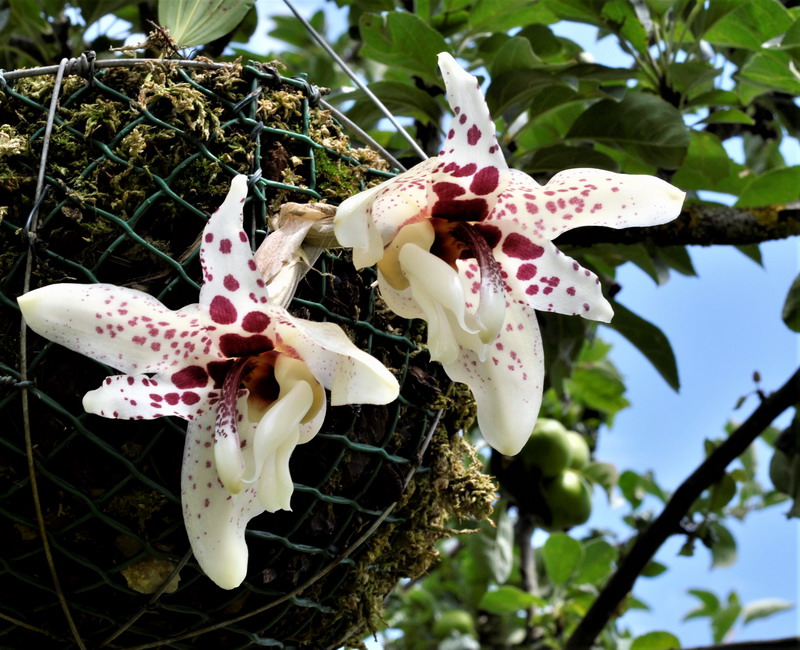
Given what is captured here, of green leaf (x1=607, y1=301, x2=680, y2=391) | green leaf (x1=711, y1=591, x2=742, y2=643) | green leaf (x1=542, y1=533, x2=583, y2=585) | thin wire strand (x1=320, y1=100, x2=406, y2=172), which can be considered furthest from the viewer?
green leaf (x1=711, y1=591, x2=742, y2=643)

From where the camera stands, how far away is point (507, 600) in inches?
67.6

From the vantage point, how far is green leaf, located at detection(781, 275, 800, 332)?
1.25 metres

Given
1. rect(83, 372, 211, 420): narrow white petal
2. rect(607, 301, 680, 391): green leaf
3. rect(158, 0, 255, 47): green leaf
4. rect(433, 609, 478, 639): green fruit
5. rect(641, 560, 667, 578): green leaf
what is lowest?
rect(433, 609, 478, 639): green fruit

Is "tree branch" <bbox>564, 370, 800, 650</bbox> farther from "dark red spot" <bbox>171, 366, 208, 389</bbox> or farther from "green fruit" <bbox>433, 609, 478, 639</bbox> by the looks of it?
"dark red spot" <bbox>171, 366, 208, 389</bbox>

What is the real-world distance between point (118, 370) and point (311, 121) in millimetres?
263

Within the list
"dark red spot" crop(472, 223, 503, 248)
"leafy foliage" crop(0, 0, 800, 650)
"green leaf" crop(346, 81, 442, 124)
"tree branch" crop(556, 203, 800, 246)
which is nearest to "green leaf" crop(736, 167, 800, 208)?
"leafy foliage" crop(0, 0, 800, 650)

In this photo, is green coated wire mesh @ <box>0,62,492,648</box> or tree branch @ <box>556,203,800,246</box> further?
tree branch @ <box>556,203,800,246</box>

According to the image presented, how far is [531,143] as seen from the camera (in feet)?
4.82

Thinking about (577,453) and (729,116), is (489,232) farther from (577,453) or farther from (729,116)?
(577,453)

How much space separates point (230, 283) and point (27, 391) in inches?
6.0

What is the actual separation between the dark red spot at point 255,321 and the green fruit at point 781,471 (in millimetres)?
1106

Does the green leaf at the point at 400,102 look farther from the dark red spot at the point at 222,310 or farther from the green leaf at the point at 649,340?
the dark red spot at the point at 222,310

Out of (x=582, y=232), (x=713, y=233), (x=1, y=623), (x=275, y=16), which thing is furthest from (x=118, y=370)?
(x=275, y=16)

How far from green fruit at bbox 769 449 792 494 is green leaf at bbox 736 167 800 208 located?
Answer: 0.39 metres
